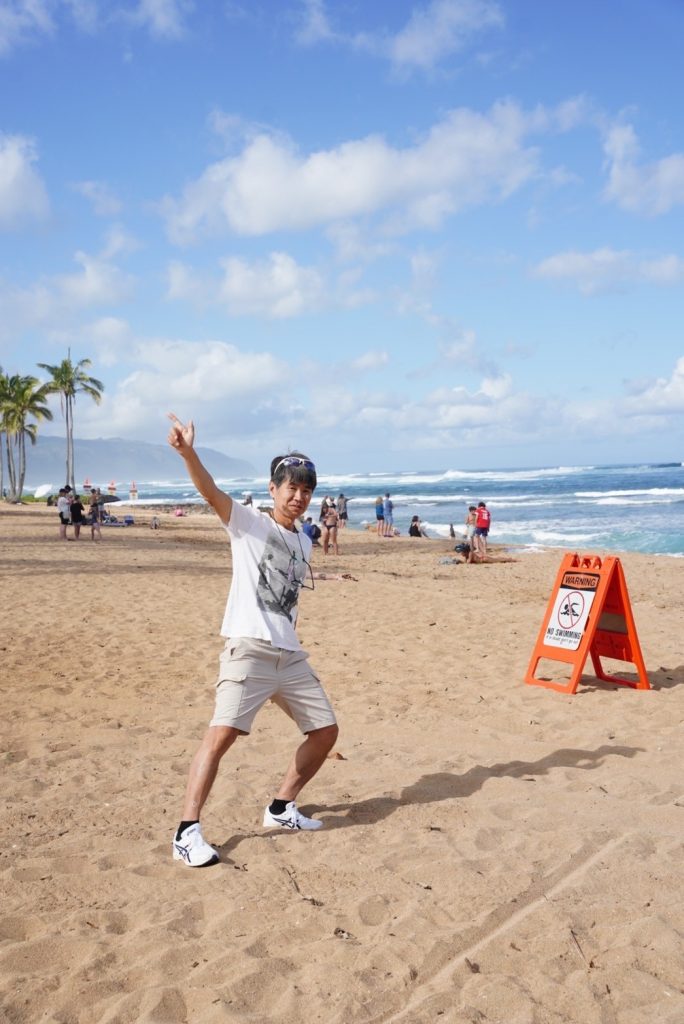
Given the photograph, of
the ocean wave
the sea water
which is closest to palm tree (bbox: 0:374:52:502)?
the sea water

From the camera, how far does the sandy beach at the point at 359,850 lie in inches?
109

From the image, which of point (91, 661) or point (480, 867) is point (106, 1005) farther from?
point (91, 661)

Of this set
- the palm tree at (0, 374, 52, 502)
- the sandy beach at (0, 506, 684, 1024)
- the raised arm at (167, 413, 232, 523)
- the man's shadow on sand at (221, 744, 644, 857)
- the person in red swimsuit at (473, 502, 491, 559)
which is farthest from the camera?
the palm tree at (0, 374, 52, 502)

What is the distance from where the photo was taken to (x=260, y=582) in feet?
12.5

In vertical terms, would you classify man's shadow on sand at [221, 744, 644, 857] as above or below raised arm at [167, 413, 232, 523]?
below

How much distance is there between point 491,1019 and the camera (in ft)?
8.55

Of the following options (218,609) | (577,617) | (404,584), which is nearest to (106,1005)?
(577,617)

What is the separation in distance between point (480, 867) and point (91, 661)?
5.49 meters

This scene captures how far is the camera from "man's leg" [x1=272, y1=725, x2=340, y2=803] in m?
3.99

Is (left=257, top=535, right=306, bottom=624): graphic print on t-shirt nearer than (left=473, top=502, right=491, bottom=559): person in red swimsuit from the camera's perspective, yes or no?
Yes

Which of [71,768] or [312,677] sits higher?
[312,677]

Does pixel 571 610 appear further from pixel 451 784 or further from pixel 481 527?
pixel 481 527

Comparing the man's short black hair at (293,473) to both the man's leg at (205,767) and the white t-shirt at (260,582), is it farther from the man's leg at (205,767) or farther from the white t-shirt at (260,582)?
the man's leg at (205,767)

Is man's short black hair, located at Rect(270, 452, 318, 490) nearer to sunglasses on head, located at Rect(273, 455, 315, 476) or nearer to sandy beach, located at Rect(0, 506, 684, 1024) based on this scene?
sunglasses on head, located at Rect(273, 455, 315, 476)
